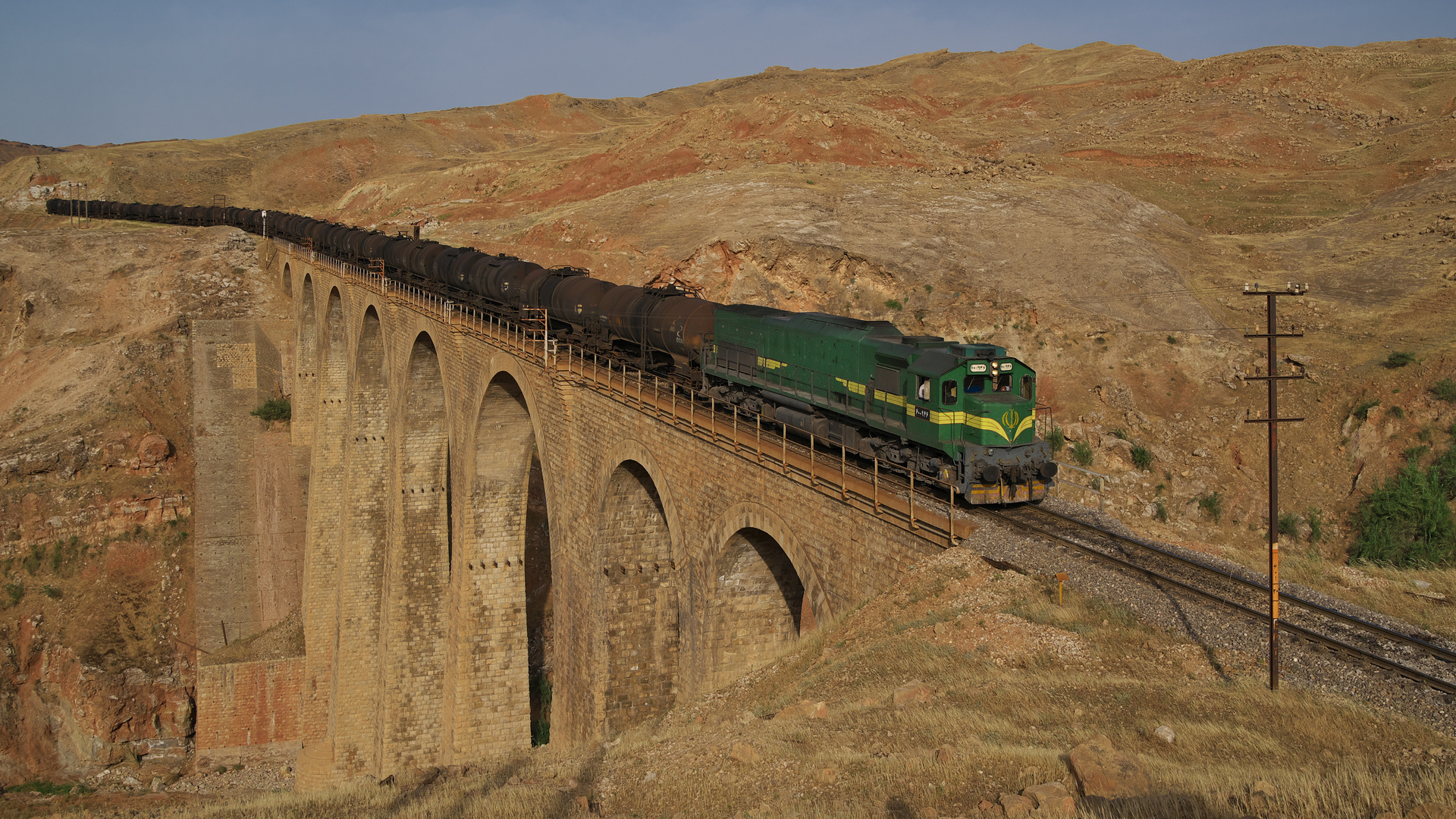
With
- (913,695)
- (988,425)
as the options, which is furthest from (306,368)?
(913,695)

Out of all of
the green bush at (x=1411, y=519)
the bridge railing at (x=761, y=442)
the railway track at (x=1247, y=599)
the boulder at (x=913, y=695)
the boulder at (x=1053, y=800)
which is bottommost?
the green bush at (x=1411, y=519)

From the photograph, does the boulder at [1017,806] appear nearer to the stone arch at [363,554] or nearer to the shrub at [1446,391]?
the shrub at [1446,391]

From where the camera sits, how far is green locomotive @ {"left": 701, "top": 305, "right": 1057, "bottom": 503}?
635 inches

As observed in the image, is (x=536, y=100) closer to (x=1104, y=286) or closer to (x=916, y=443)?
(x=1104, y=286)

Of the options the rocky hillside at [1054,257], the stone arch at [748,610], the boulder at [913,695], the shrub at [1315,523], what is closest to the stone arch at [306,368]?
the rocky hillside at [1054,257]

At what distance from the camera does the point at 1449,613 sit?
1250cm

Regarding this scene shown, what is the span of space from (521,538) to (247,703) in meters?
22.2

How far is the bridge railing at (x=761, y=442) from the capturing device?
1465cm

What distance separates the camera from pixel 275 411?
56.5m

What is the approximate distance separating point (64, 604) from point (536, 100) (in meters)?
131

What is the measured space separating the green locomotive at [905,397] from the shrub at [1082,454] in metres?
16.1

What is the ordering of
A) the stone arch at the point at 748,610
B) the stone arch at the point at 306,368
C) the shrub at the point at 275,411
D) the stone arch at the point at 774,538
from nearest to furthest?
the stone arch at the point at 774,538 < the stone arch at the point at 748,610 < the stone arch at the point at 306,368 < the shrub at the point at 275,411

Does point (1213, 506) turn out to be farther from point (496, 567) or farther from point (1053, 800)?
point (1053, 800)

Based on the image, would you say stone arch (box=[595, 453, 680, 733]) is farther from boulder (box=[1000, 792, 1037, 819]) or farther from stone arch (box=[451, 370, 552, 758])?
boulder (box=[1000, 792, 1037, 819])
